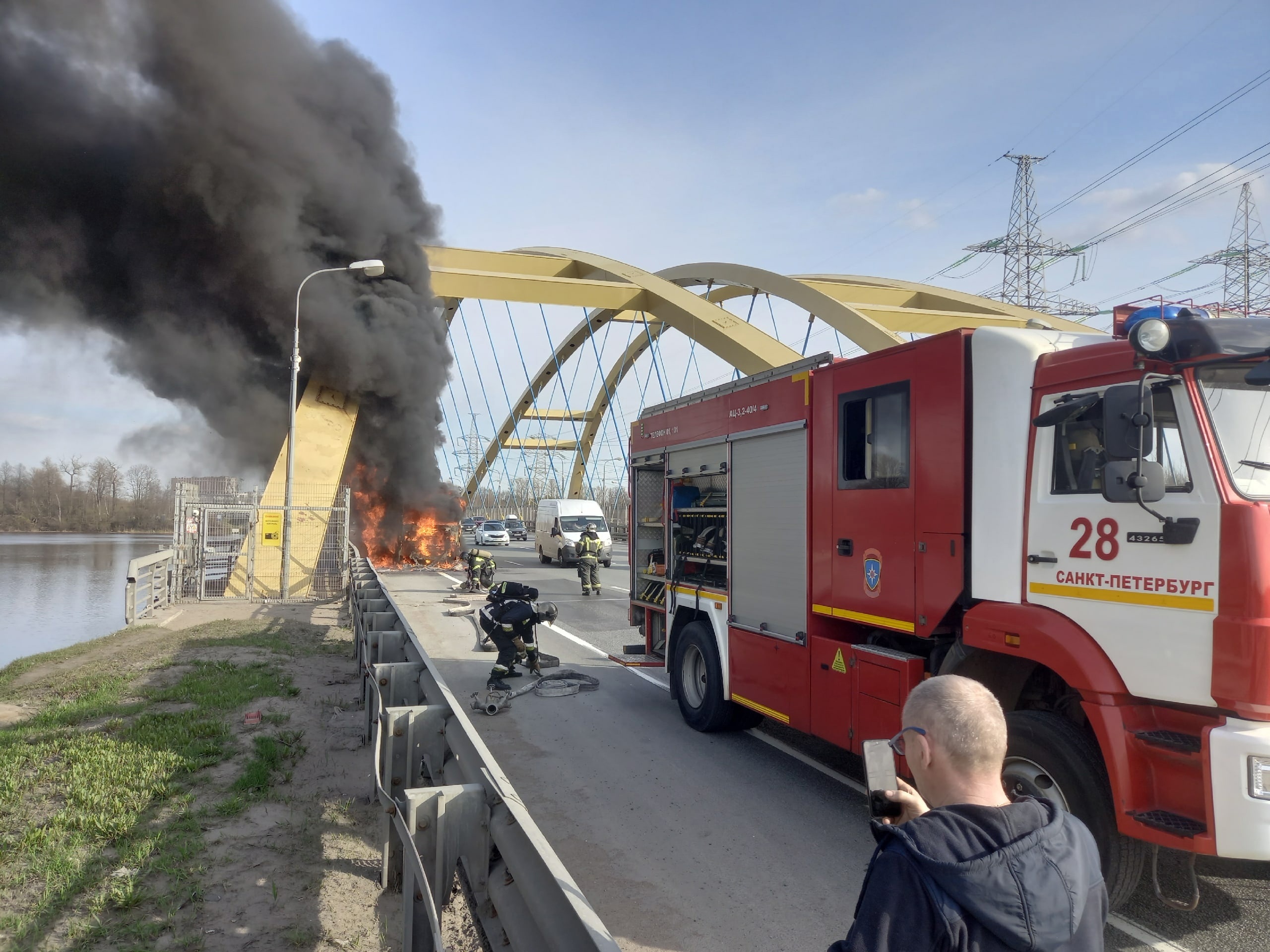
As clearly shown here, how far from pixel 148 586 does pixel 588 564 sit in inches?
326

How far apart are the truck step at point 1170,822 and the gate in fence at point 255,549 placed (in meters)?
16.5

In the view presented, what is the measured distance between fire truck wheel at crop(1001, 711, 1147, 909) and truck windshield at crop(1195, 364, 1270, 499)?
4.24 feet

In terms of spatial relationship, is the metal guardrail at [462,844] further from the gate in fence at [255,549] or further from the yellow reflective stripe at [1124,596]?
the gate in fence at [255,549]

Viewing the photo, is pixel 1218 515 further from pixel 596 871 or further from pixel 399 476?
pixel 399 476

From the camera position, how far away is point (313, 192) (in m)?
23.4

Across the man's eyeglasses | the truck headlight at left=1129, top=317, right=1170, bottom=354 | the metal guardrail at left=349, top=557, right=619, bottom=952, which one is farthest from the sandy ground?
the truck headlight at left=1129, top=317, right=1170, bottom=354

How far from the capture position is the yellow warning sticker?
5.20 metres

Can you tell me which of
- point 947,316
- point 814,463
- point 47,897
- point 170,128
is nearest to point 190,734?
point 47,897

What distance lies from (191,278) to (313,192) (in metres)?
4.14

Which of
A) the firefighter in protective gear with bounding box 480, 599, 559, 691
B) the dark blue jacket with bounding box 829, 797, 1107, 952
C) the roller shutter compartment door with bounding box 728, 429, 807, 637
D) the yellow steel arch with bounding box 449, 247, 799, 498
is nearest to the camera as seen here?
the dark blue jacket with bounding box 829, 797, 1107, 952

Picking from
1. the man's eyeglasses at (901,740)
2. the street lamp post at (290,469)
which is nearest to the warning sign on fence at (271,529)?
the street lamp post at (290,469)

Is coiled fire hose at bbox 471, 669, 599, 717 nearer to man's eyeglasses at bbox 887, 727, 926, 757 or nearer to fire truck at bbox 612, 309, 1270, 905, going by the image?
fire truck at bbox 612, 309, 1270, 905

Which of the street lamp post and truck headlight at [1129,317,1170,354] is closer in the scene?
truck headlight at [1129,317,1170,354]

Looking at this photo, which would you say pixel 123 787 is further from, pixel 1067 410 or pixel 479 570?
pixel 479 570
